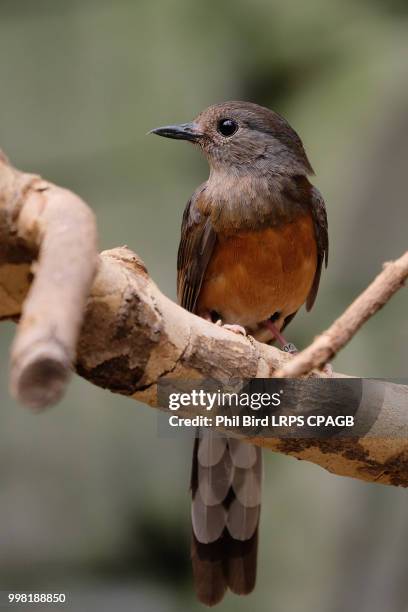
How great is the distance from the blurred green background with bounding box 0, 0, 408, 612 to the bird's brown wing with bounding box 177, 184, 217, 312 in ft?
7.14

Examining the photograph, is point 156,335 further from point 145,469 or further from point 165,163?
point 165,163

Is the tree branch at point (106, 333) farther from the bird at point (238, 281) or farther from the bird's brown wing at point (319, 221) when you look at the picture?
the bird's brown wing at point (319, 221)

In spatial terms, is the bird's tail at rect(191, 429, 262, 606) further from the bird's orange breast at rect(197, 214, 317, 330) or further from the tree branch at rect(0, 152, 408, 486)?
the tree branch at rect(0, 152, 408, 486)

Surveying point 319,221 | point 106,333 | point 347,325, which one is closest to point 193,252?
point 319,221

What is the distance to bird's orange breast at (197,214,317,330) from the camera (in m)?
3.65

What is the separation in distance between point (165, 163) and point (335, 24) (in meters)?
1.62

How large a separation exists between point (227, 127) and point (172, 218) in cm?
231

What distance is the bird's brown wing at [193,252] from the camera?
12.1 ft

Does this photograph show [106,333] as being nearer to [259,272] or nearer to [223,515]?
[259,272]

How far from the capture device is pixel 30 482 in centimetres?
575

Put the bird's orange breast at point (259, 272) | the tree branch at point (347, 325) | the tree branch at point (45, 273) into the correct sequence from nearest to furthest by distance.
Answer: the tree branch at point (45, 273)
the tree branch at point (347, 325)
the bird's orange breast at point (259, 272)

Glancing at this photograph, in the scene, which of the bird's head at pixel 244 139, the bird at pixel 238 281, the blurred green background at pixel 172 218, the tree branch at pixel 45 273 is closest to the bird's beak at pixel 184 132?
the bird's head at pixel 244 139

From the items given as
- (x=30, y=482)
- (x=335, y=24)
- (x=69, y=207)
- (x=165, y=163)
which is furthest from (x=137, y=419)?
(x=69, y=207)

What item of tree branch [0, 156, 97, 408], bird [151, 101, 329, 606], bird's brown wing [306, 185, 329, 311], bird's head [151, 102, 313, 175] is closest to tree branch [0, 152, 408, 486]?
tree branch [0, 156, 97, 408]
